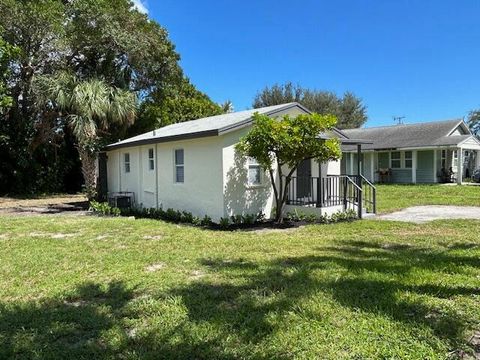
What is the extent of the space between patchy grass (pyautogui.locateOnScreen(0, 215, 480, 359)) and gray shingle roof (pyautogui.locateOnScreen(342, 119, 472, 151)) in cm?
1877

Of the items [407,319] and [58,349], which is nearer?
[58,349]

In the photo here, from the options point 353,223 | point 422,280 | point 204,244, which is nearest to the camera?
point 422,280

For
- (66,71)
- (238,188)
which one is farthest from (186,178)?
(66,71)

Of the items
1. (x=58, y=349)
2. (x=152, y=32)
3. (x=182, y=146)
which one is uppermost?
(x=152, y=32)

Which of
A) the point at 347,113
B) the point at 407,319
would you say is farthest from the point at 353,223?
the point at 347,113

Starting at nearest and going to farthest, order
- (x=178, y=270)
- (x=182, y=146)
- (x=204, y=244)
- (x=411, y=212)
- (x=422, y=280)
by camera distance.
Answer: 1. (x=422, y=280)
2. (x=178, y=270)
3. (x=204, y=244)
4. (x=182, y=146)
5. (x=411, y=212)

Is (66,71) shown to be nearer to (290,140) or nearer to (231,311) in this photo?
(290,140)

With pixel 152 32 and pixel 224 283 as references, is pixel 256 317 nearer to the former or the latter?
pixel 224 283

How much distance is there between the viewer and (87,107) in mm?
16938

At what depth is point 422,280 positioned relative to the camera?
16.9 ft

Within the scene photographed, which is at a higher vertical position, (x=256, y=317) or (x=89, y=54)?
(x=89, y=54)

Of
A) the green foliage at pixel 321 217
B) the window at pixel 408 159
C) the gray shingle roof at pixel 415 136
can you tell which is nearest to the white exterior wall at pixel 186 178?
the green foliage at pixel 321 217

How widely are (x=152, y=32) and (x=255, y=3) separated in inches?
293

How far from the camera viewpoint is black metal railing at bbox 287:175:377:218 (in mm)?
11469
